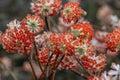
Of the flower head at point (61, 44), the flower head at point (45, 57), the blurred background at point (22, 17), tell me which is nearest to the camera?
the flower head at point (61, 44)

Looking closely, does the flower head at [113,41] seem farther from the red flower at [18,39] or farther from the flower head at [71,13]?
the red flower at [18,39]

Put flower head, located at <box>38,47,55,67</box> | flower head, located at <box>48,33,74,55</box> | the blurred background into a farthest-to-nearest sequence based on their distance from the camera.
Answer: the blurred background
flower head, located at <box>38,47,55,67</box>
flower head, located at <box>48,33,74,55</box>

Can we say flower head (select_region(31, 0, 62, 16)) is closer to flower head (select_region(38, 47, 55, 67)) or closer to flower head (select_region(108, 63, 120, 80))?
flower head (select_region(38, 47, 55, 67))

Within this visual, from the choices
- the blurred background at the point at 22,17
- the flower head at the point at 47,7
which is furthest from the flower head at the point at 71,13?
the blurred background at the point at 22,17

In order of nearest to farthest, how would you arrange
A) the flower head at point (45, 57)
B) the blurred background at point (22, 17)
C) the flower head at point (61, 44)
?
the flower head at point (61, 44) → the flower head at point (45, 57) → the blurred background at point (22, 17)

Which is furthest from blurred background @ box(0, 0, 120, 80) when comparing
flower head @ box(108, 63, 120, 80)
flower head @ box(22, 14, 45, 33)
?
flower head @ box(22, 14, 45, 33)

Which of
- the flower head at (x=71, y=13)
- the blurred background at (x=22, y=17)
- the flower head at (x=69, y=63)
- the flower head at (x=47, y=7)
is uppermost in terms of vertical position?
the flower head at (x=47, y=7)
